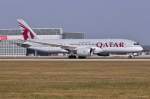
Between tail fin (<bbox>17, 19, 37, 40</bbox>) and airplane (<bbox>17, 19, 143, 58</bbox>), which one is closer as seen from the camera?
airplane (<bbox>17, 19, 143, 58</bbox>)

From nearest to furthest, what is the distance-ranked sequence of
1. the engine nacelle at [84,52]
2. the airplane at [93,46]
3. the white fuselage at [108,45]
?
the engine nacelle at [84,52] → the airplane at [93,46] → the white fuselage at [108,45]

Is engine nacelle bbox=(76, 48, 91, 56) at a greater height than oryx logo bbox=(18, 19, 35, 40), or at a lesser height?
lesser

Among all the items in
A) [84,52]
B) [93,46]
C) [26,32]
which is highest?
[26,32]

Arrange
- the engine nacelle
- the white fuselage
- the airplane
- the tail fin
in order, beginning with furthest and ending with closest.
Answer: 1. the tail fin
2. the white fuselage
3. the airplane
4. the engine nacelle

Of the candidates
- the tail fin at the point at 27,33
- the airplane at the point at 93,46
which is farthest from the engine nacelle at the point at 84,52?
the tail fin at the point at 27,33

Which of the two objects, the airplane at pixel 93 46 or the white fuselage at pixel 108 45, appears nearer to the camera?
the airplane at pixel 93 46

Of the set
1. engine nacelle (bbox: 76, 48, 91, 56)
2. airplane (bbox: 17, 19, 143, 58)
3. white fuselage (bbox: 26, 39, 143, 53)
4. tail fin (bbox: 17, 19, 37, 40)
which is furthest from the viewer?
tail fin (bbox: 17, 19, 37, 40)

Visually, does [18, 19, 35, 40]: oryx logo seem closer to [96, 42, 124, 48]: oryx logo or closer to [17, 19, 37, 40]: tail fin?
[17, 19, 37, 40]: tail fin

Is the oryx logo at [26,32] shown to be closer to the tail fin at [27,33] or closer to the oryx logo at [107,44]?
the tail fin at [27,33]

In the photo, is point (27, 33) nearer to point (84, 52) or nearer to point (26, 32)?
point (26, 32)

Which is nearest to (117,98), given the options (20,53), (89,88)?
(89,88)

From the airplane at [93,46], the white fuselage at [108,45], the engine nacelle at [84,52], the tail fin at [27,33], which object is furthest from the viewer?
the tail fin at [27,33]

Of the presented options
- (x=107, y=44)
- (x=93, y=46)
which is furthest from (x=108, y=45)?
(x=93, y=46)

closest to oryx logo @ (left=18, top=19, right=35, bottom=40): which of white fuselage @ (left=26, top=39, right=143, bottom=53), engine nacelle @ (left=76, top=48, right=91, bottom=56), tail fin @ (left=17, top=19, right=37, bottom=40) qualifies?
tail fin @ (left=17, top=19, right=37, bottom=40)
